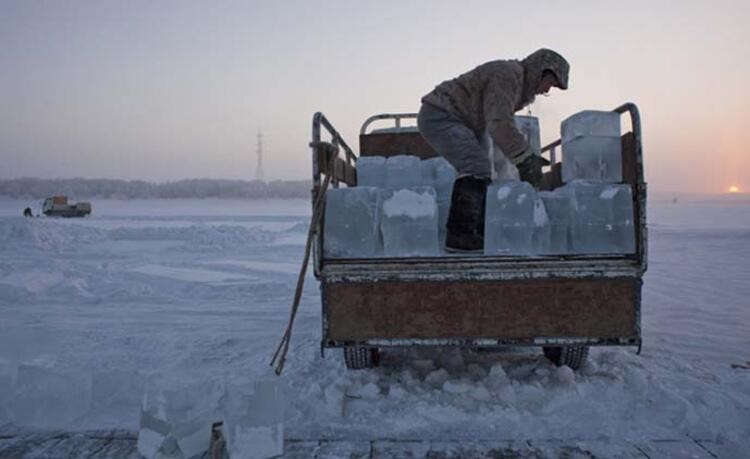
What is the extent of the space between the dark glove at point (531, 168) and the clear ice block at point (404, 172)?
83 centimetres

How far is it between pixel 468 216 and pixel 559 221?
515 millimetres

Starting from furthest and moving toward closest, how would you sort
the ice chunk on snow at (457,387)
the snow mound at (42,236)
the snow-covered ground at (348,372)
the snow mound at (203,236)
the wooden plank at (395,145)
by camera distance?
the snow mound at (203,236), the snow mound at (42,236), the wooden plank at (395,145), the ice chunk on snow at (457,387), the snow-covered ground at (348,372)

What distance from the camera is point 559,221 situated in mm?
3240

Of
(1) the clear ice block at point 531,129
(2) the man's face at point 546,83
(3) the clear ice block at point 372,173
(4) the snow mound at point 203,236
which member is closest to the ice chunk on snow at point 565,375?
(2) the man's face at point 546,83

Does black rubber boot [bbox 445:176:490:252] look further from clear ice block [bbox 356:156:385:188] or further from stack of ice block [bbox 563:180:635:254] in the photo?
clear ice block [bbox 356:156:385:188]

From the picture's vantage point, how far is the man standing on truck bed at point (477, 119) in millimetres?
3354

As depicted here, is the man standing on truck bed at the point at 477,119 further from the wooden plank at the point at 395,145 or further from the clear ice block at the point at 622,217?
the wooden plank at the point at 395,145

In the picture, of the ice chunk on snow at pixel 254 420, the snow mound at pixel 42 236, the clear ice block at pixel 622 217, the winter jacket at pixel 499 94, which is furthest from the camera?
the snow mound at pixel 42 236

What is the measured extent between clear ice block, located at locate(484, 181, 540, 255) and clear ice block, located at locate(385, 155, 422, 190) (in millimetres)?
1354

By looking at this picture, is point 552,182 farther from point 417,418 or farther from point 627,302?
point 417,418

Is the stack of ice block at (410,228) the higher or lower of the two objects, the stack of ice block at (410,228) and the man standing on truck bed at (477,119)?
the lower

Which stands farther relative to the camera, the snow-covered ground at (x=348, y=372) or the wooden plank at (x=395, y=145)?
the wooden plank at (x=395, y=145)

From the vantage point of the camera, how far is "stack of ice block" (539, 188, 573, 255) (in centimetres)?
322

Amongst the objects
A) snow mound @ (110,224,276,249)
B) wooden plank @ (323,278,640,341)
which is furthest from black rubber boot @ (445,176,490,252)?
snow mound @ (110,224,276,249)
